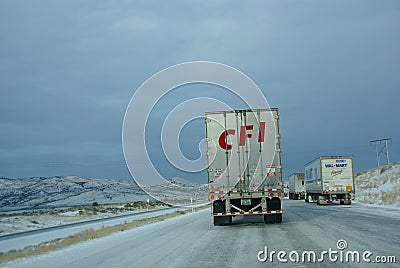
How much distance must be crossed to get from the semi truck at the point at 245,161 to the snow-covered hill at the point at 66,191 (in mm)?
61487

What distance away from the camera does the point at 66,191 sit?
97062 millimetres

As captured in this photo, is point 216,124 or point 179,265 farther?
point 216,124

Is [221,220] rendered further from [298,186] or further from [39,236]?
[298,186]

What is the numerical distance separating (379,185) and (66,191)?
64.4 m

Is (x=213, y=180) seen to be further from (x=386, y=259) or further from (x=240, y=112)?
(x=386, y=259)

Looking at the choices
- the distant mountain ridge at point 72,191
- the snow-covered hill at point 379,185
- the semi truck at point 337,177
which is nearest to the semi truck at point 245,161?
the semi truck at point 337,177

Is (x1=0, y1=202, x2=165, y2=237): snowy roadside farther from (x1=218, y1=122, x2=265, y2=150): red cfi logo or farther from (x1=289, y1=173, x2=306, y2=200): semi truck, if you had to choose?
(x1=289, y1=173, x2=306, y2=200): semi truck

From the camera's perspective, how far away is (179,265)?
9523 mm

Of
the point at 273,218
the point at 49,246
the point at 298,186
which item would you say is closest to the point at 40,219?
the point at 49,246

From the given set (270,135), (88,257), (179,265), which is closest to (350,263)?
(179,265)

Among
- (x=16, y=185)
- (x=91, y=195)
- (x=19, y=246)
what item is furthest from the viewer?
(x=16, y=185)

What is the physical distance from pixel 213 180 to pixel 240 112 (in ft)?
10.1

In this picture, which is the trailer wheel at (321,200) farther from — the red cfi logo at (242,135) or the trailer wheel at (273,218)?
the red cfi logo at (242,135)

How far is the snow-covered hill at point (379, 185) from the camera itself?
46237mm
